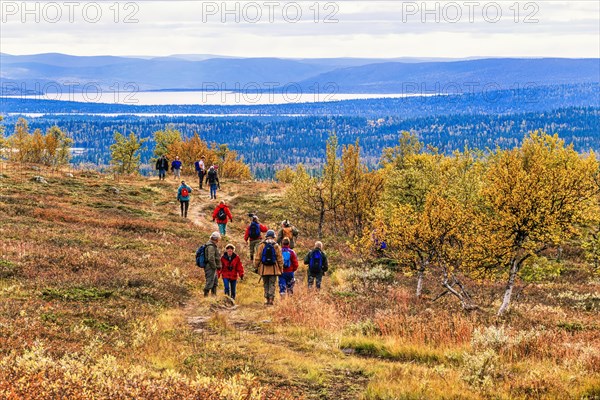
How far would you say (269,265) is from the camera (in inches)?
760

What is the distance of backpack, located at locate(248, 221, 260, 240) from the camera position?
25922 mm

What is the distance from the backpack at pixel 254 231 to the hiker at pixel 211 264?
6.49m

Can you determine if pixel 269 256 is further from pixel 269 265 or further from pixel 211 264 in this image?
pixel 211 264

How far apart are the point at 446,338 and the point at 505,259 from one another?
30.7 ft

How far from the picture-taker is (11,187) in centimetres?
4062

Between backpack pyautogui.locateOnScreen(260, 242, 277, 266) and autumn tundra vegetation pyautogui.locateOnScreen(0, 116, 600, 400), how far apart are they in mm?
1511

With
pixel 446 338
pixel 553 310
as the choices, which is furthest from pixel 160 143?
pixel 446 338

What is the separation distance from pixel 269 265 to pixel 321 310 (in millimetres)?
2758

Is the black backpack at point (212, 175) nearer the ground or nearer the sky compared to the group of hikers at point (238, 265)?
nearer the sky

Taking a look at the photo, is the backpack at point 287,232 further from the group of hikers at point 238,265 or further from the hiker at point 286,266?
the group of hikers at point 238,265

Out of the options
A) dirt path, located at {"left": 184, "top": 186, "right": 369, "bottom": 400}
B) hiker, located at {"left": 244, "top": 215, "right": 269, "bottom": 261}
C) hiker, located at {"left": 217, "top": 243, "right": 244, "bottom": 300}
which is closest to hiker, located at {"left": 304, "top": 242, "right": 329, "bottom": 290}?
dirt path, located at {"left": 184, "top": 186, "right": 369, "bottom": 400}

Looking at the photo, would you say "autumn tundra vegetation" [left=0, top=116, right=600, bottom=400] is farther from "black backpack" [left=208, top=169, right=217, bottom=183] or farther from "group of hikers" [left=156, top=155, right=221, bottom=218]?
"black backpack" [left=208, top=169, right=217, bottom=183]

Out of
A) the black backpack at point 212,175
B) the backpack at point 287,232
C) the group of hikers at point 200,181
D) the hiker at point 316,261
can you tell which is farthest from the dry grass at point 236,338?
the black backpack at point 212,175

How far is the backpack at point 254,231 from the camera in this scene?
25.9 m
